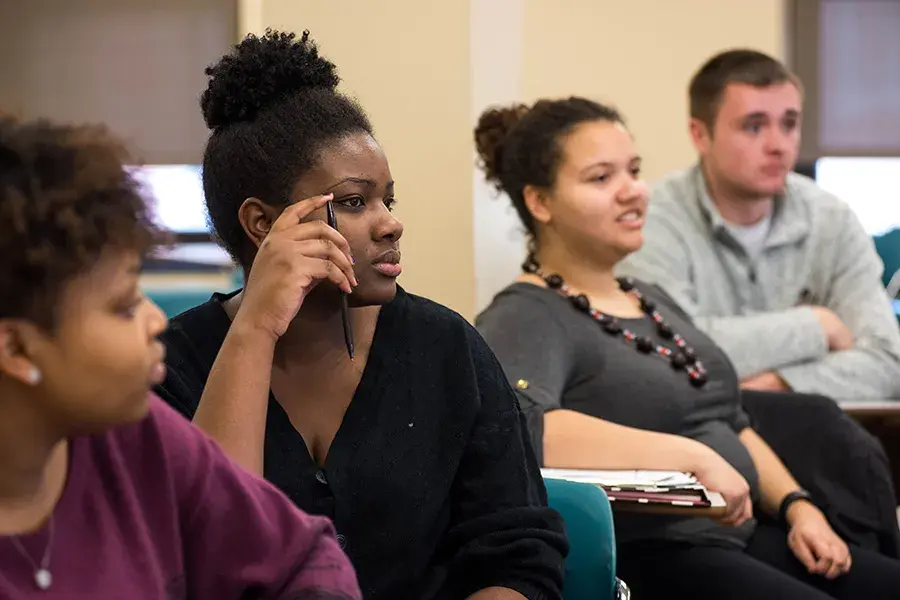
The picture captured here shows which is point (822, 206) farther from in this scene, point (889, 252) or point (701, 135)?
point (889, 252)

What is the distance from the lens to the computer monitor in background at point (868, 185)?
18.2 feet

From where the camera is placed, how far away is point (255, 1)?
88.3 inches

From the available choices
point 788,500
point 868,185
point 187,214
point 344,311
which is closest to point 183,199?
point 187,214

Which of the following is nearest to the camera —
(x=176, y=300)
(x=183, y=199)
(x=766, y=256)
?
(x=766, y=256)

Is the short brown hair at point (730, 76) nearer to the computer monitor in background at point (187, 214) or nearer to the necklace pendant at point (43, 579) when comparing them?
the necklace pendant at point (43, 579)

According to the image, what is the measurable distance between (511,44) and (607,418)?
790mm

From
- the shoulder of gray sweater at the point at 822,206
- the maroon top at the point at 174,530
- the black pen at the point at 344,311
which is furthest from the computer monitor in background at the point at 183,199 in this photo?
the maroon top at the point at 174,530

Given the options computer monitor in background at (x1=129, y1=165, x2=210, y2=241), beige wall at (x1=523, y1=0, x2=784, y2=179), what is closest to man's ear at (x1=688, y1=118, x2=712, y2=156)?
beige wall at (x1=523, y1=0, x2=784, y2=179)

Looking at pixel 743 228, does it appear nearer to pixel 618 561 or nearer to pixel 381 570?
pixel 618 561

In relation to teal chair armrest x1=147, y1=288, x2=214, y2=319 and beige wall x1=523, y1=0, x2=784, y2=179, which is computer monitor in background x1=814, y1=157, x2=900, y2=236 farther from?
teal chair armrest x1=147, y1=288, x2=214, y2=319

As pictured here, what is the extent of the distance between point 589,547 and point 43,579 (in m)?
0.92

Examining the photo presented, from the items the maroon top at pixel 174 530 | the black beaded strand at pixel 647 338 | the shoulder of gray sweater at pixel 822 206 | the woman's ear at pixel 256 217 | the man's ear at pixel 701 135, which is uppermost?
the woman's ear at pixel 256 217

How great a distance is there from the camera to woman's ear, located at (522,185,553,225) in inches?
95.7

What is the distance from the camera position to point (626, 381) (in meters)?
2.24
